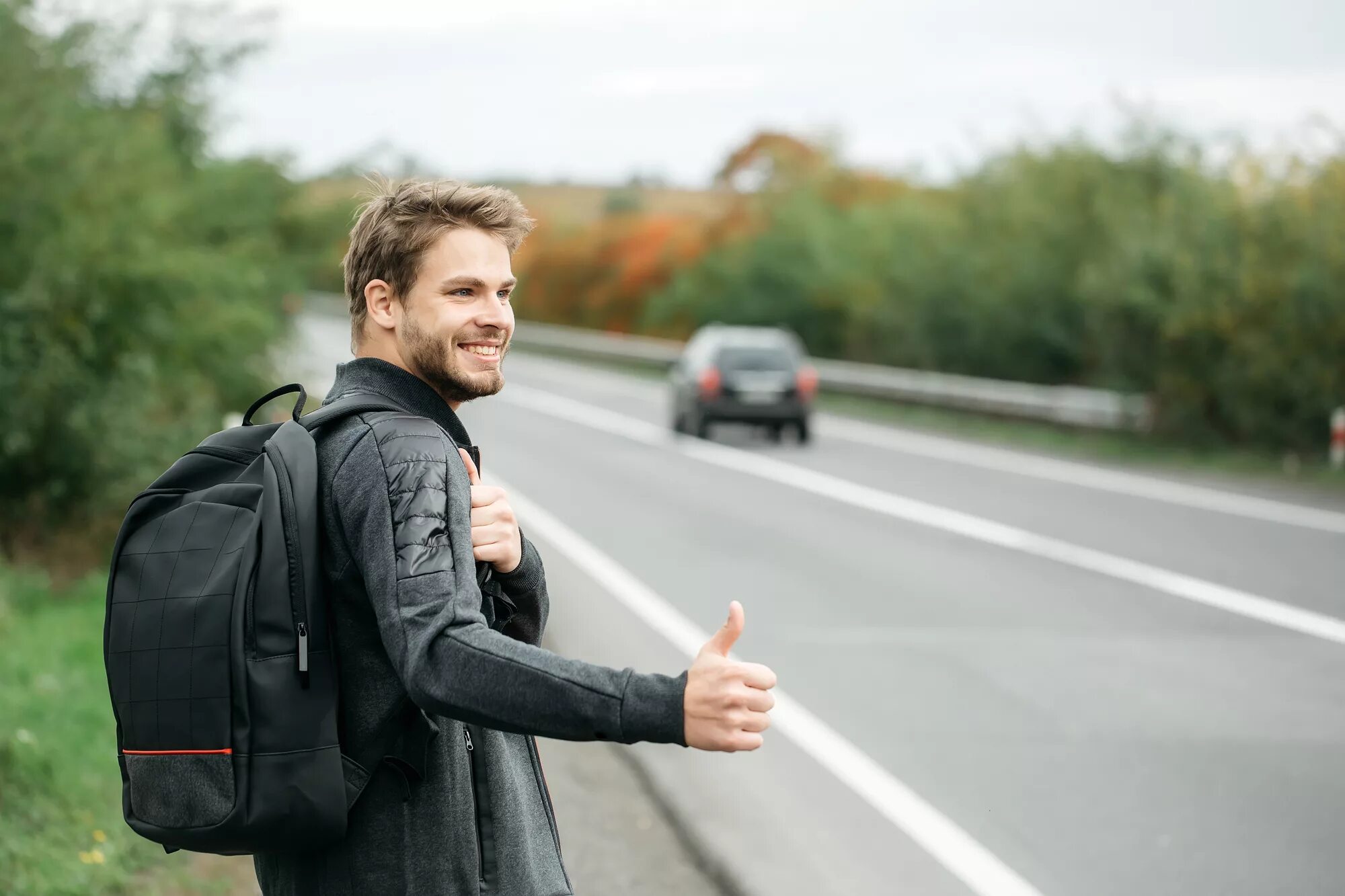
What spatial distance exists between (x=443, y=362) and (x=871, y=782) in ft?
14.4

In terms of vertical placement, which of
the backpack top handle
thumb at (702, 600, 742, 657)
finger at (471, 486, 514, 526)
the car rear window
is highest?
the backpack top handle

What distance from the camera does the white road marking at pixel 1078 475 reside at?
47.4 feet

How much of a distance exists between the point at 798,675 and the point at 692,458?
1208 centimetres

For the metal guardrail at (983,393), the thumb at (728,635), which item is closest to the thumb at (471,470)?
the thumb at (728,635)

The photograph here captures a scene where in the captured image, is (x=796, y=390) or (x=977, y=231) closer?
(x=796, y=390)

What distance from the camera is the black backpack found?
83.7 inches

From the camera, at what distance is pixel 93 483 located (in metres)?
12.0

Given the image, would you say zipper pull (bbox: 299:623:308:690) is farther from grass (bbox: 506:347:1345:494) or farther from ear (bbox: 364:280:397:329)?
grass (bbox: 506:347:1345:494)

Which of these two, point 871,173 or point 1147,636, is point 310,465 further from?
point 871,173

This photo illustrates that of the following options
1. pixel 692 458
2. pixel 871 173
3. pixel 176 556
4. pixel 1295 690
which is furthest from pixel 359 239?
pixel 871 173

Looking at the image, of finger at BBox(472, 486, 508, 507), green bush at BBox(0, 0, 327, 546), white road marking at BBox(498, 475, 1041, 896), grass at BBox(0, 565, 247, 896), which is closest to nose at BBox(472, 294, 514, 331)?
finger at BBox(472, 486, 508, 507)

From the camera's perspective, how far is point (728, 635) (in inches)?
85.0

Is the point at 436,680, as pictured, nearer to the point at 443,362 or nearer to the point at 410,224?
the point at 443,362

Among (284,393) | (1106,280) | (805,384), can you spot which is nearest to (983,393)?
(1106,280)
